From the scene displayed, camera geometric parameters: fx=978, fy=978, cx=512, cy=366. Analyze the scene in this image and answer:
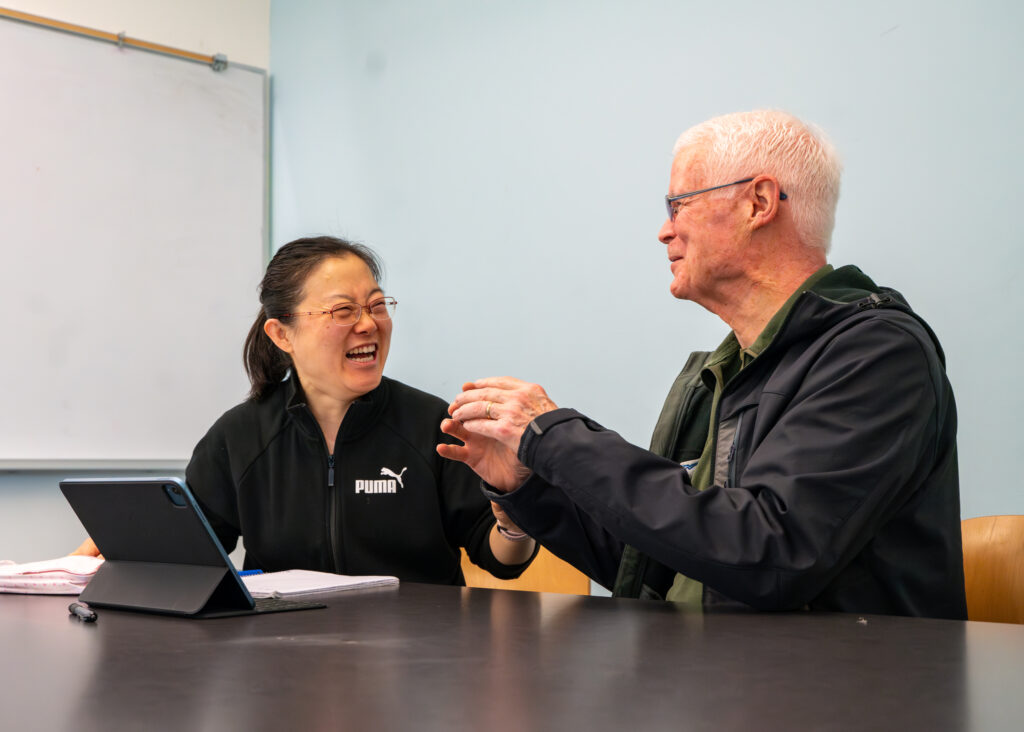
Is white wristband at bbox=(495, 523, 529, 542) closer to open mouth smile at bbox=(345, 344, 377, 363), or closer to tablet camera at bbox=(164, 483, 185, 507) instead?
open mouth smile at bbox=(345, 344, 377, 363)

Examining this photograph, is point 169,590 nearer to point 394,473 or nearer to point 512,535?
point 512,535

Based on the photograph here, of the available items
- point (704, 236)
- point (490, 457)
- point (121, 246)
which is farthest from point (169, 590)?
point (121, 246)

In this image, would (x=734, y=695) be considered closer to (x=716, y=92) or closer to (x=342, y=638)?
(x=342, y=638)

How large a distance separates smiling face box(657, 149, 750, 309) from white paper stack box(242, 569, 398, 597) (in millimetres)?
684

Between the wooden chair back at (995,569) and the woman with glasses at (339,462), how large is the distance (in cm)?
75

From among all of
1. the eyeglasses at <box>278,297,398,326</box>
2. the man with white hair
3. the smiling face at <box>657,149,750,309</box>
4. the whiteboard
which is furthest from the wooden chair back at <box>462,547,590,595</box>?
the whiteboard

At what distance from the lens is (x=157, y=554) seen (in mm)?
1202

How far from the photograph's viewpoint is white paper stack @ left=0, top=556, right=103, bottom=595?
4.59ft

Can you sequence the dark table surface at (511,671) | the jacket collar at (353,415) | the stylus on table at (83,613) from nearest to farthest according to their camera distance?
the dark table surface at (511,671)
the stylus on table at (83,613)
the jacket collar at (353,415)

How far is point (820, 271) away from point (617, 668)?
3.10 ft

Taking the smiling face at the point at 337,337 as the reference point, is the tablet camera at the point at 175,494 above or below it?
below

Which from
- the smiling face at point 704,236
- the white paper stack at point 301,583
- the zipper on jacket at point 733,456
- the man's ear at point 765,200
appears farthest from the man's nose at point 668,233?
the white paper stack at point 301,583

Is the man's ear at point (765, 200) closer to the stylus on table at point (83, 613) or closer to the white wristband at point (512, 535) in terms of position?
the white wristband at point (512, 535)

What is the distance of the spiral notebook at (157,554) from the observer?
3.63 feet
